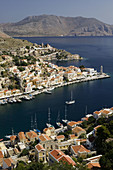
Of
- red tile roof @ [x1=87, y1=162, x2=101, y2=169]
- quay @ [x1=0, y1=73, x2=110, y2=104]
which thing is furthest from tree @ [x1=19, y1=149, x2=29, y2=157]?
quay @ [x1=0, y1=73, x2=110, y2=104]

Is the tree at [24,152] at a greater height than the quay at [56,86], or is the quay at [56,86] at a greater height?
the quay at [56,86]

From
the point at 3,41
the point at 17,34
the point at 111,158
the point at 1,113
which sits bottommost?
the point at 1,113

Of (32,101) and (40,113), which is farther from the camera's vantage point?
(32,101)

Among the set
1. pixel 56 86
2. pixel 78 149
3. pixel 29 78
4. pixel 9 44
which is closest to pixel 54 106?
pixel 56 86

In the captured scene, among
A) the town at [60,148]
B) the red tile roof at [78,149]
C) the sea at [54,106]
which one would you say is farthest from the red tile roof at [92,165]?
the sea at [54,106]

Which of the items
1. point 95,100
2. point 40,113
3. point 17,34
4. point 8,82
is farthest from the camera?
point 17,34

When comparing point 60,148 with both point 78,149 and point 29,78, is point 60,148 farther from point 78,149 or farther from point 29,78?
point 29,78

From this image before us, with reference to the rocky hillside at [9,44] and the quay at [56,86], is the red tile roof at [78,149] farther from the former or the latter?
the rocky hillside at [9,44]

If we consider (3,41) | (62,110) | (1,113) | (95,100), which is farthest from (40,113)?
(3,41)

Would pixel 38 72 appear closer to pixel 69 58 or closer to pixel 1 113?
pixel 1 113
